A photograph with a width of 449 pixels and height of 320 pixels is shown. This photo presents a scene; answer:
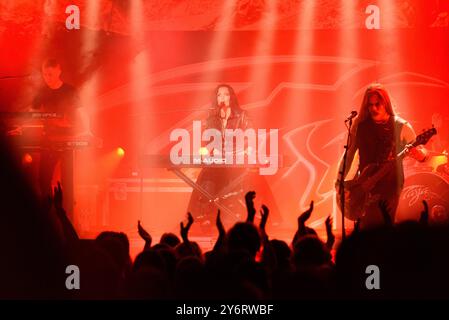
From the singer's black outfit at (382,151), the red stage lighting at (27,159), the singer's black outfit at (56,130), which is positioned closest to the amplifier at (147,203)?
the singer's black outfit at (56,130)

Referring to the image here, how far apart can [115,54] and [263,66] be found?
6.53 feet

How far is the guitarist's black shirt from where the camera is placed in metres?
7.91

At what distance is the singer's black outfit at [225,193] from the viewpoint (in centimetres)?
820

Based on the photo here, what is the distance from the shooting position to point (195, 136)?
8.36 m

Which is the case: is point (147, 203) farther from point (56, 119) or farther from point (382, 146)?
point (382, 146)

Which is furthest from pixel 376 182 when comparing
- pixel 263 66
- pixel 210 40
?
pixel 210 40

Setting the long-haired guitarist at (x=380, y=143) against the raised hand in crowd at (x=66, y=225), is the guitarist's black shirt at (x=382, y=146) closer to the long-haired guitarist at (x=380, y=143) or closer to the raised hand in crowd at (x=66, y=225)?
the long-haired guitarist at (x=380, y=143)

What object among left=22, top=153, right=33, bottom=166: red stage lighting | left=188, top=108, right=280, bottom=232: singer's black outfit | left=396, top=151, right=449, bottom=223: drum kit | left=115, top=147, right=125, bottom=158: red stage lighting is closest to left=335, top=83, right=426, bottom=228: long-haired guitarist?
left=396, top=151, right=449, bottom=223: drum kit

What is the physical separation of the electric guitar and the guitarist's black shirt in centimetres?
6

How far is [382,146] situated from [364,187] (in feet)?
1.90

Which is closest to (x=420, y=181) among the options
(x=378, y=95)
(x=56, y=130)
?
(x=378, y=95)

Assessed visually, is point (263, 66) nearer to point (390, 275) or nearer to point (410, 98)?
point (410, 98)

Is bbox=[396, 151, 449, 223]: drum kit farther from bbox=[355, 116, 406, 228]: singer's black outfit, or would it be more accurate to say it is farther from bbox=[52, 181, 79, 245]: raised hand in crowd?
bbox=[52, 181, 79, 245]: raised hand in crowd
